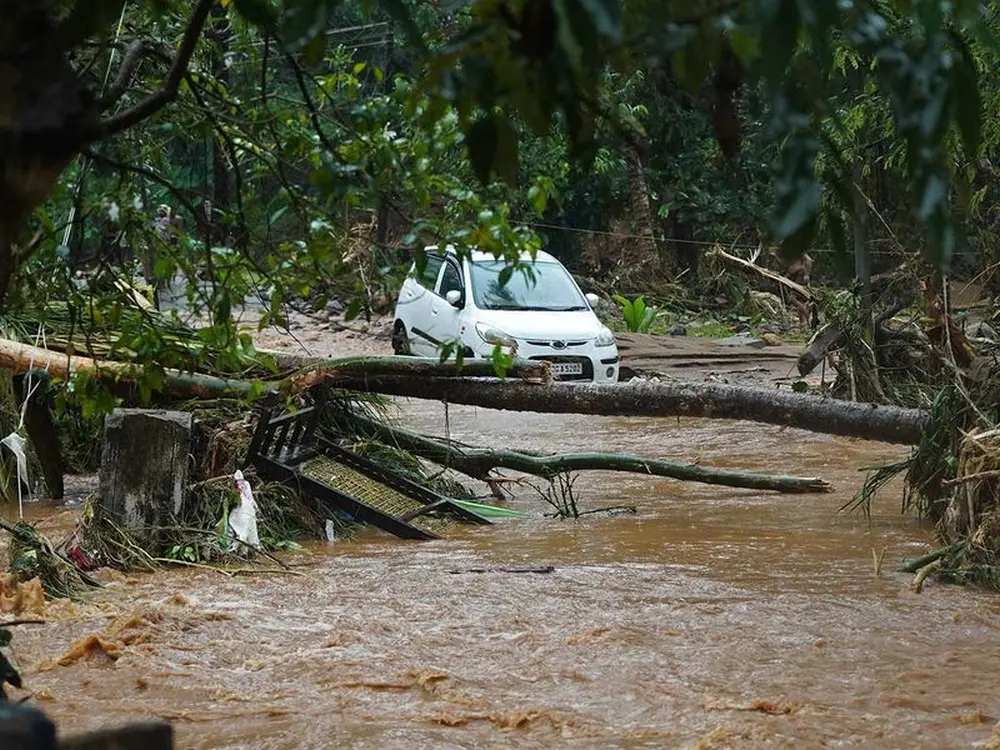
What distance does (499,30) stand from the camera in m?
1.81

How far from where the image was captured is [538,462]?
33.1 feet

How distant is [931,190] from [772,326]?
21588 millimetres

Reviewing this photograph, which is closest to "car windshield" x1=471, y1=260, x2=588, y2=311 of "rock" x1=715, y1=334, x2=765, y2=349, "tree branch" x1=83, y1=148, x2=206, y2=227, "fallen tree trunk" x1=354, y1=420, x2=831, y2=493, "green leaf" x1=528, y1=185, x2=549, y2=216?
"rock" x1=715, y1=334, x2=765, y2=349

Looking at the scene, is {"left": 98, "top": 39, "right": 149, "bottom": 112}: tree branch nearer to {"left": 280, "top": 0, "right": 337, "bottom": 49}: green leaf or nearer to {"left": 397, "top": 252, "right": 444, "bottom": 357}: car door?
{"left": 280, "top": 0, "right": 337, "bottom": 49}: green leaf

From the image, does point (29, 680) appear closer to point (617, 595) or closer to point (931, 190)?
point (617, 595)

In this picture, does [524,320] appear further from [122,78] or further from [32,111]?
[32,111]

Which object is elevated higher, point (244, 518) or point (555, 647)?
point (244, 518)

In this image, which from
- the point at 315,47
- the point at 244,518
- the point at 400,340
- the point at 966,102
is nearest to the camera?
the point at 966,102

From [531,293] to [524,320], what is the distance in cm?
97

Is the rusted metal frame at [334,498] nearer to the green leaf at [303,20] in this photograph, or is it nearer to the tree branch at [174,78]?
the tree branch at [174,78]

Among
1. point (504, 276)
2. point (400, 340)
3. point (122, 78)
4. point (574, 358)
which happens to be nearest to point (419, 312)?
point (400, 340)

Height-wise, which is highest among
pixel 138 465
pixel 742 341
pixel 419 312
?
pixel 419 312

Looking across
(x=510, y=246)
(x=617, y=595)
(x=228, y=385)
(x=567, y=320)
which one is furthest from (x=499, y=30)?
(x=567, y=320)

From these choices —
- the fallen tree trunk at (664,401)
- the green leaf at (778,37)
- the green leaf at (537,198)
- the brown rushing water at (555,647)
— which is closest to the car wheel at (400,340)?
the fallen tree trunk at (664,401)
